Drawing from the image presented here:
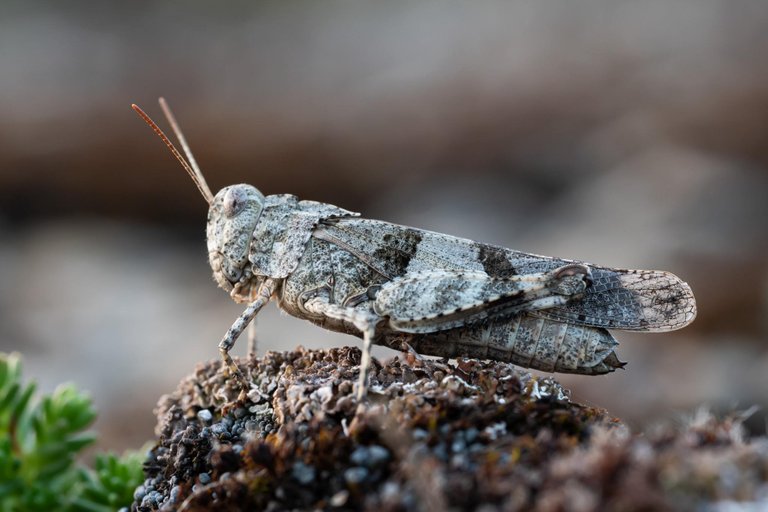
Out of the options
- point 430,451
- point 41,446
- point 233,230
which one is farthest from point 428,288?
point 41,446

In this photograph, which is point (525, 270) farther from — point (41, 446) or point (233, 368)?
point (41, 446)

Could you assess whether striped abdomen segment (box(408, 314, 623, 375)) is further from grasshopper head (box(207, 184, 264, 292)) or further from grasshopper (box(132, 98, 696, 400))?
grasshopper head (box(207, 184, 264, 292))

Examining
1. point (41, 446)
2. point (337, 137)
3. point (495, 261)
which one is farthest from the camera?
point (337, 137)

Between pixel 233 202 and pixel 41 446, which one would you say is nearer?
pixel 41 446

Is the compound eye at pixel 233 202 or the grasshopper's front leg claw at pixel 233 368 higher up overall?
the compound eye at pixel 233 202

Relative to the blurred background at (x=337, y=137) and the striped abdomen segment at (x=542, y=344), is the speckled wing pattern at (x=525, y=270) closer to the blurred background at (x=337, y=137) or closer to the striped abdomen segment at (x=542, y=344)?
the striped abdomen segment at (x=542, y=344)

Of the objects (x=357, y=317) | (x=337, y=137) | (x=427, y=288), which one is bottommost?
(x=357, y=317)

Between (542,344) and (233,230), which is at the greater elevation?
(233,230)

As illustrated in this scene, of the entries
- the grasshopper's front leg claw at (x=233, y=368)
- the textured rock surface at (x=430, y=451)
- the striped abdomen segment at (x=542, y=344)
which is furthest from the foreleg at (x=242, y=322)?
the striped abdomen segment at (x=542, y=344)

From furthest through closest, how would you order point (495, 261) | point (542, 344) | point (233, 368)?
1. point (495, 261)
2. point (542, 344)
3. point (233, 368)
